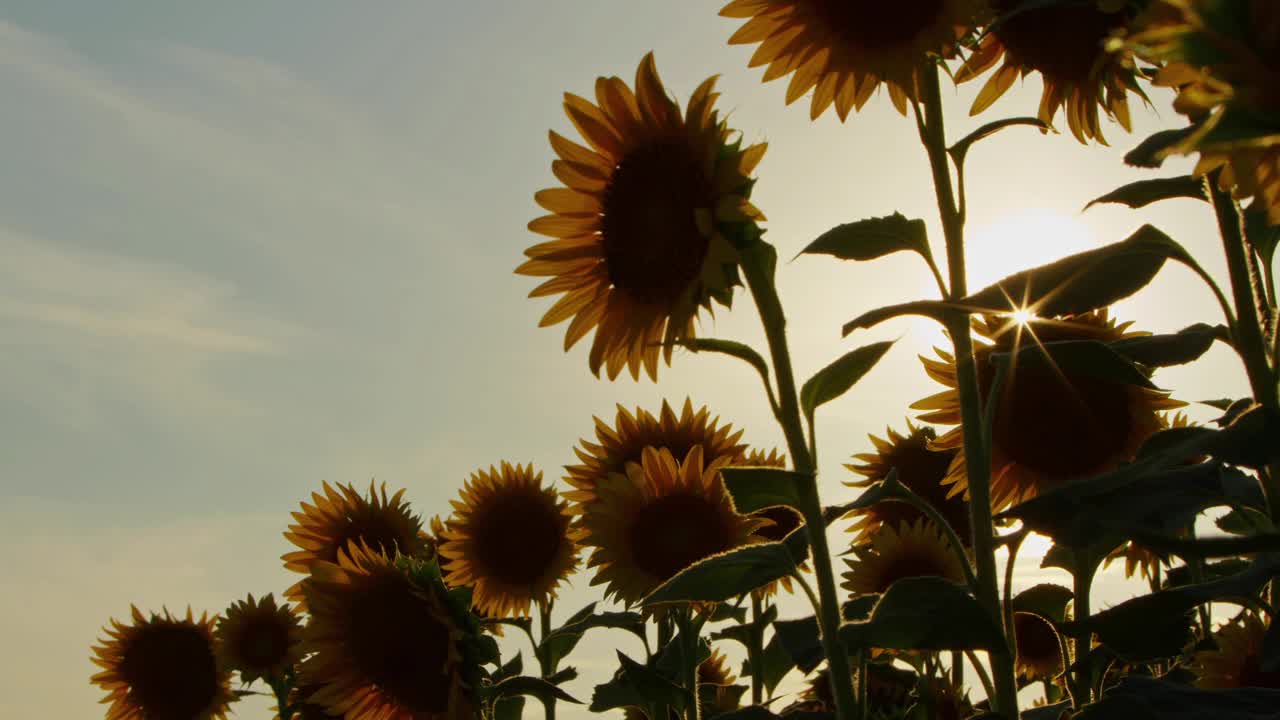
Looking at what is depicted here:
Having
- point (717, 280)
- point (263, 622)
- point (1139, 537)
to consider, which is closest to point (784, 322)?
point (717, 280)

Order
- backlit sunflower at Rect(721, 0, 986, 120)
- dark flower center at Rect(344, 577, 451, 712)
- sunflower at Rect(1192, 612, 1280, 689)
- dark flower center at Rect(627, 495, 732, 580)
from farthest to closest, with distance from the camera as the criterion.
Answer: dark flower center at Rect(627, 495, 732, 580)
dark flower center at Rect(344, 577, 451, 712)
sunflower at Rect(1192, 612, 1280, 689)
backlit sunflower at Rect(721, 0, 986, 120)

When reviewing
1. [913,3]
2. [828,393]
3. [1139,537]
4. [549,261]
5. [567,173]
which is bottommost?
[1139,537]

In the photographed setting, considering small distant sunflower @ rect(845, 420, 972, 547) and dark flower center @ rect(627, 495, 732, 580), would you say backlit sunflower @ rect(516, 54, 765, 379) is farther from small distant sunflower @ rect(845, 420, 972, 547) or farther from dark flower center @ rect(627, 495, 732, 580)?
small distant sunflower @ rect(845, 420, 972, 547)

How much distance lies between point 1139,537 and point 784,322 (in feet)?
2.79

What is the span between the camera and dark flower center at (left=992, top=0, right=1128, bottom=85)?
9.05 ft

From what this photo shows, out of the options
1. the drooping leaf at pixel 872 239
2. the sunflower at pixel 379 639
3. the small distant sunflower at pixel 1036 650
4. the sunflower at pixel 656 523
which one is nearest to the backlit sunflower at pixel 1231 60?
the drooping leaf at pixel 872 239

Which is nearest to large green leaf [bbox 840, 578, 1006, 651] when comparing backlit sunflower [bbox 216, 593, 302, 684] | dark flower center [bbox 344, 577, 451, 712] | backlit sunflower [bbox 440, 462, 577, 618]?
dark flower center [bbox 344, 577, 451, 712]

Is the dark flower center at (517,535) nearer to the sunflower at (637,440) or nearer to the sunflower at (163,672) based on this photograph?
the sunflower at (637,440)

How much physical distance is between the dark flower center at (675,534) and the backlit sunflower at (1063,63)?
169 cm

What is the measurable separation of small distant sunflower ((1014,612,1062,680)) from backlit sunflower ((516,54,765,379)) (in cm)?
242

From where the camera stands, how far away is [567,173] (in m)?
2.85

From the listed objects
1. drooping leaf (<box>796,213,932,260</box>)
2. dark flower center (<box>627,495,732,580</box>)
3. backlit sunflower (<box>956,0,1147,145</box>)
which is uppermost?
backlit sunflower (<box>956,0,1147,145</box>)

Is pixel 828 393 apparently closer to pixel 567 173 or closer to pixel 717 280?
pixel 717 280

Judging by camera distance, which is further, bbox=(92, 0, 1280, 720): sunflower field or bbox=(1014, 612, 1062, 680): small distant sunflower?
bbox=(1014, 612, 1062, 680): small distant sunflower
